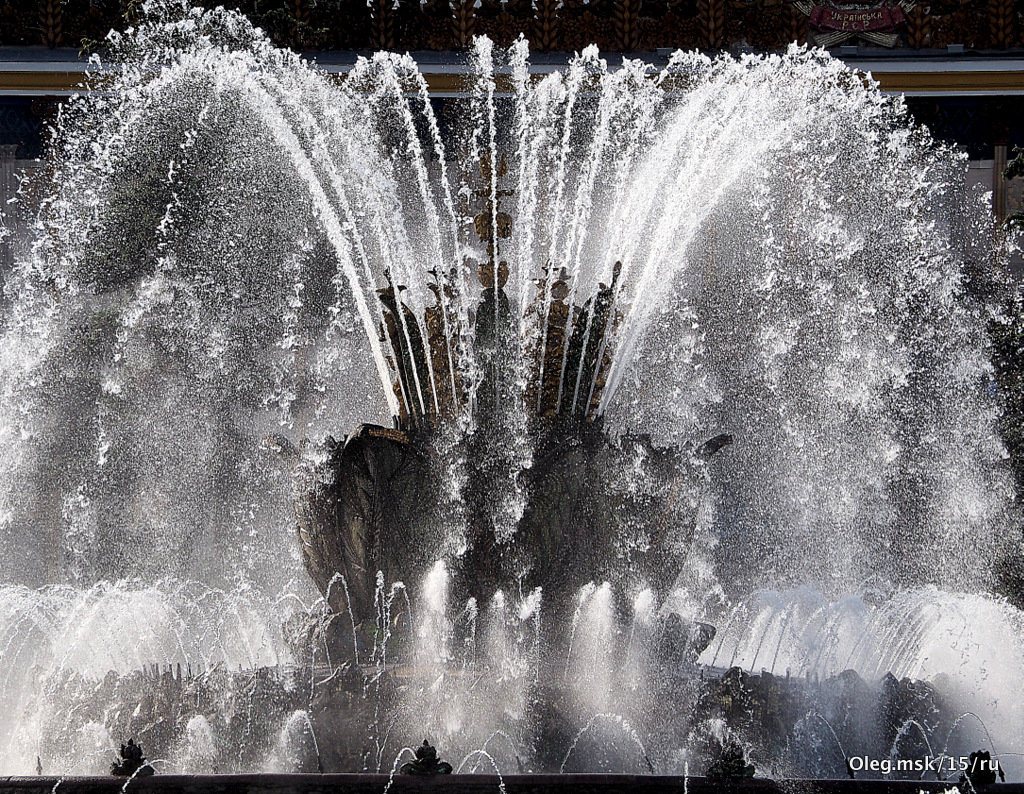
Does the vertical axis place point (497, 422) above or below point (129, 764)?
above

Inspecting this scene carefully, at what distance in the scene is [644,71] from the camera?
72.4 ft

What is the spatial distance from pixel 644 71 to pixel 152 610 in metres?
11.4

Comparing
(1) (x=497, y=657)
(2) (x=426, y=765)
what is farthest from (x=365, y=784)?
(1) (x=497, y=657)

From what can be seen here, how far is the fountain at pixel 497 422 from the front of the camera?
9.96 metres

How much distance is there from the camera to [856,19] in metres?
24.3

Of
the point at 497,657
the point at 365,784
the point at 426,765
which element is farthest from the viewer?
the point at 497,657

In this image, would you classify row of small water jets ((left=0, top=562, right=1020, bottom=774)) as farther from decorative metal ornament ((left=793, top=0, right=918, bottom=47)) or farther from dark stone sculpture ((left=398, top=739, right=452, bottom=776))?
A: decorative metal ornament ((left=793, top=0, right=918, bottom=47))

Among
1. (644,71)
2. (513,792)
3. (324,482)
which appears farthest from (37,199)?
(513,792)

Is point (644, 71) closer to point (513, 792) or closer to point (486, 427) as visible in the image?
point (486, 427)

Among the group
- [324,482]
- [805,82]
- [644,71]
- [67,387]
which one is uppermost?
[644,71]

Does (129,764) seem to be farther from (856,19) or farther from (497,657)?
(856,19)

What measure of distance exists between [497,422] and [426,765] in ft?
9.42

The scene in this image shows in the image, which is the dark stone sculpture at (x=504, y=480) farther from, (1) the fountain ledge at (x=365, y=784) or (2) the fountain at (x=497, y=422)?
(1) the fountain ledge at (x=365, y=784)

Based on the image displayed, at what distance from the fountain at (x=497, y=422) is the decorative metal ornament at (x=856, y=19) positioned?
2115 mm
